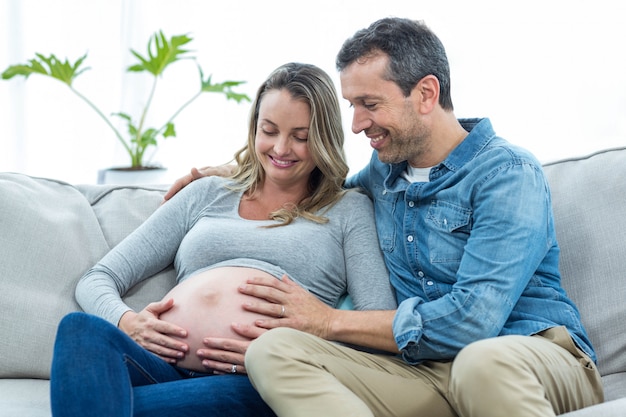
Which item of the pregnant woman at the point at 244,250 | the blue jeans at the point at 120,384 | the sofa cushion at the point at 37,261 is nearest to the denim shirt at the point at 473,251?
the pregnant woman at the point at 244,250

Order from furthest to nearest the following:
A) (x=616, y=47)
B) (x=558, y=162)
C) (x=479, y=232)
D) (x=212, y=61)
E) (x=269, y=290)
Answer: (x=212, y=61), (x=616, y=47), (x=558, y=162), (x=269, y=290), (x=479, y=232)

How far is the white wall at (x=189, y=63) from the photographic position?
304 centimetres

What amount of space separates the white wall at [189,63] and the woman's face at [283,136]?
147 centimetres

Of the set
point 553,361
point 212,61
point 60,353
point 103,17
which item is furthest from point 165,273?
point 103,17

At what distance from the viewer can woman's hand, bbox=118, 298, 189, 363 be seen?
155cm

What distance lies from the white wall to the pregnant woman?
4.59 ft

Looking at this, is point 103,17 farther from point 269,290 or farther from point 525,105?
point 269,290

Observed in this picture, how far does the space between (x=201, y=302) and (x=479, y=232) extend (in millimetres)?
606

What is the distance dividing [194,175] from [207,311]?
0.47 metres

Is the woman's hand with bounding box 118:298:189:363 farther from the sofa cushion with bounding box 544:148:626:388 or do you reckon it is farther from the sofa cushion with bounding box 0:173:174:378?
the sofa cushion with bounding box 544:148:626:388

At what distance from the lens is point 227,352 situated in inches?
60.0

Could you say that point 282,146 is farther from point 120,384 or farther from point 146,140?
point 146,140

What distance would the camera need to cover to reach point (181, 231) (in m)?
1.80

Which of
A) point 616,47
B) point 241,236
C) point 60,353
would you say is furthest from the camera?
point 616,47
